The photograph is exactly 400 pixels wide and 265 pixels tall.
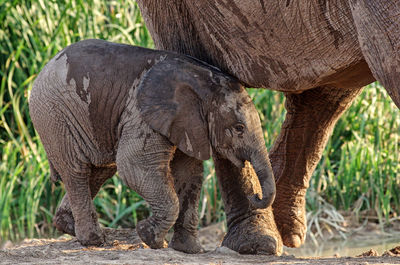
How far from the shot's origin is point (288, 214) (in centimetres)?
441

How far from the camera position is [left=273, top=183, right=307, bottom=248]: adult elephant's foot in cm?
440

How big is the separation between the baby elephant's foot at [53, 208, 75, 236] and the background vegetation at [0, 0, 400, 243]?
1369mm

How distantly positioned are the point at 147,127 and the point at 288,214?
114cm

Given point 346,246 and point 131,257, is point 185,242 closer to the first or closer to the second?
point 131,257

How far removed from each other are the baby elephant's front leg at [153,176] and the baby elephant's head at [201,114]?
0.10 m

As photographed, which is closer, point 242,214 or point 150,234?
point 150,234

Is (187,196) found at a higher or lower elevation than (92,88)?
lower

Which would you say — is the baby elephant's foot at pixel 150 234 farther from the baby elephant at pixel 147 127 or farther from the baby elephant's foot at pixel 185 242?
the baby elephant's foot at pixel 185 242

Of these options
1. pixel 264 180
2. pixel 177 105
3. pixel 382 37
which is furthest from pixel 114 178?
pixel 382 37

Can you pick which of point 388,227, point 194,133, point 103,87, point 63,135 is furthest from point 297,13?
point 388,227

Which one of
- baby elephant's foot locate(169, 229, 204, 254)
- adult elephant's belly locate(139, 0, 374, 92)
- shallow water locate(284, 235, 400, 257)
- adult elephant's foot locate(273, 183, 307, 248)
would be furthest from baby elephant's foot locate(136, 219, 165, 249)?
shallow water locate(284, 235, 400, 257)

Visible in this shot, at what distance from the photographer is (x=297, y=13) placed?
349cm

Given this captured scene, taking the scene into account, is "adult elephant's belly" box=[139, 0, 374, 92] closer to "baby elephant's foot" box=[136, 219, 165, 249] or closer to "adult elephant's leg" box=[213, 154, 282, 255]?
"adult elephant's leg" box=[213, 154, 282, 255]

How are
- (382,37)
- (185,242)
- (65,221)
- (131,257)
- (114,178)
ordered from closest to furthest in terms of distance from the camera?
(382,37), (131,257), (185,242), (65,221), (114,178)
